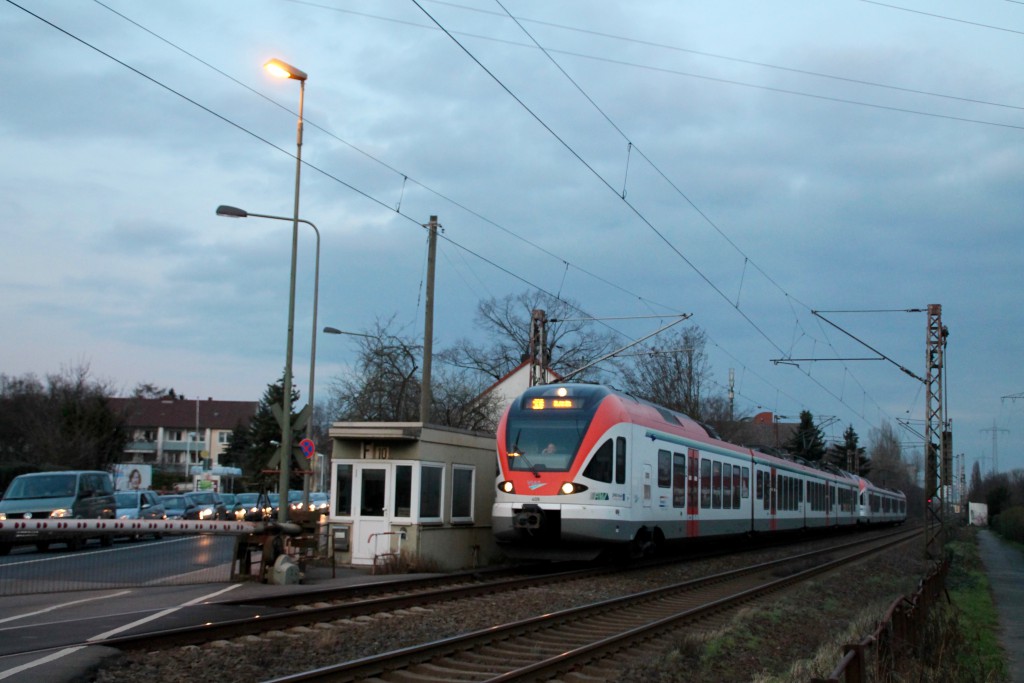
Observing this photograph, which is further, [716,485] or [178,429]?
[178,429]

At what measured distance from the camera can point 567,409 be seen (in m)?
19.4

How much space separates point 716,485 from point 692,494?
2.34m

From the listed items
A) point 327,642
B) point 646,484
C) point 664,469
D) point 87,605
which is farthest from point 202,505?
point 327,642

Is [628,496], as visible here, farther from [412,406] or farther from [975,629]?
[412,406]

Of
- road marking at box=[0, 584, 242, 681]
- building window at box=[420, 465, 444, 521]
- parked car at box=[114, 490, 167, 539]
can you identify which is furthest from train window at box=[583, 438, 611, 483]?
parked car at box=[114, 490, 167, 539]

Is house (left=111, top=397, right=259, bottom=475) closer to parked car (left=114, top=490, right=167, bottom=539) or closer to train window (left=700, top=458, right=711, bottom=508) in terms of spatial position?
parked car (left=114, top=490, right=167, bottom=539)

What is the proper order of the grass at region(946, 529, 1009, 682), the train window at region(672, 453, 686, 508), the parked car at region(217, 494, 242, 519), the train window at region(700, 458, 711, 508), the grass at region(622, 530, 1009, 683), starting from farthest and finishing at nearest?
the parked car at region(217, 494, 242, 519)
the train window at region(700, 458, 711, 508)
the train window at region(672, 453, 686, 508)
the grass at region(946, 529, 1009, 682)
the grass at region(622, 530, 1009, 683)

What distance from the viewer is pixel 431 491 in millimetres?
20078

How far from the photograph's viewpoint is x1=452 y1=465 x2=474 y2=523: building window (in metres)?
21.0

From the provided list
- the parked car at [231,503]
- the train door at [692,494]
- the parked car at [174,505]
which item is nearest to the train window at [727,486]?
the train door at [692,494]

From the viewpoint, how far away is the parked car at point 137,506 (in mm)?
33188

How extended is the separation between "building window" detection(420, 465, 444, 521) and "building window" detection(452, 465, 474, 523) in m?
0.59

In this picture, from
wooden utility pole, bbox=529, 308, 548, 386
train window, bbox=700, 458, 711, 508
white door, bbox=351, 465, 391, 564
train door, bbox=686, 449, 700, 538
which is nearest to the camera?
white door, bbox=351, 465, 391, 564

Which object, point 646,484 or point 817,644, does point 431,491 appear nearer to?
point 646,484
